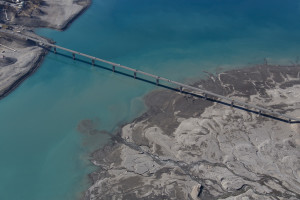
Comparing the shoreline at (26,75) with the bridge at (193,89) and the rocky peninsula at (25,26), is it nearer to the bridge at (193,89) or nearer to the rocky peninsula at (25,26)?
the rocky peninsula at (25,26)

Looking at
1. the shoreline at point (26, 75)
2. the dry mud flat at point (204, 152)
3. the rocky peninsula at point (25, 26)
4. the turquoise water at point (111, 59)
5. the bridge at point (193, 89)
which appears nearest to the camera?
the dry mud flat at point (204, 152)

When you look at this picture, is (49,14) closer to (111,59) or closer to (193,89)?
(111,59)

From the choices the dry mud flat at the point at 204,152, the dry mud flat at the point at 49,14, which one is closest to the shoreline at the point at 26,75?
the dry mud flat at the point at 49,14

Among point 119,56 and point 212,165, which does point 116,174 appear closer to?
point 212,165

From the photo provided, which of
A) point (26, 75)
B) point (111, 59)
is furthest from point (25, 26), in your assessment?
point (111, 59)

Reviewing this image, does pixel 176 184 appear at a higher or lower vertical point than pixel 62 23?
lower

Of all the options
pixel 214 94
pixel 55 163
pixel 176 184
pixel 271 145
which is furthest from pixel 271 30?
pixel 55 163

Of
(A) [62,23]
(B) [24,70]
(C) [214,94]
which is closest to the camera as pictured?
(C) [214,94]
